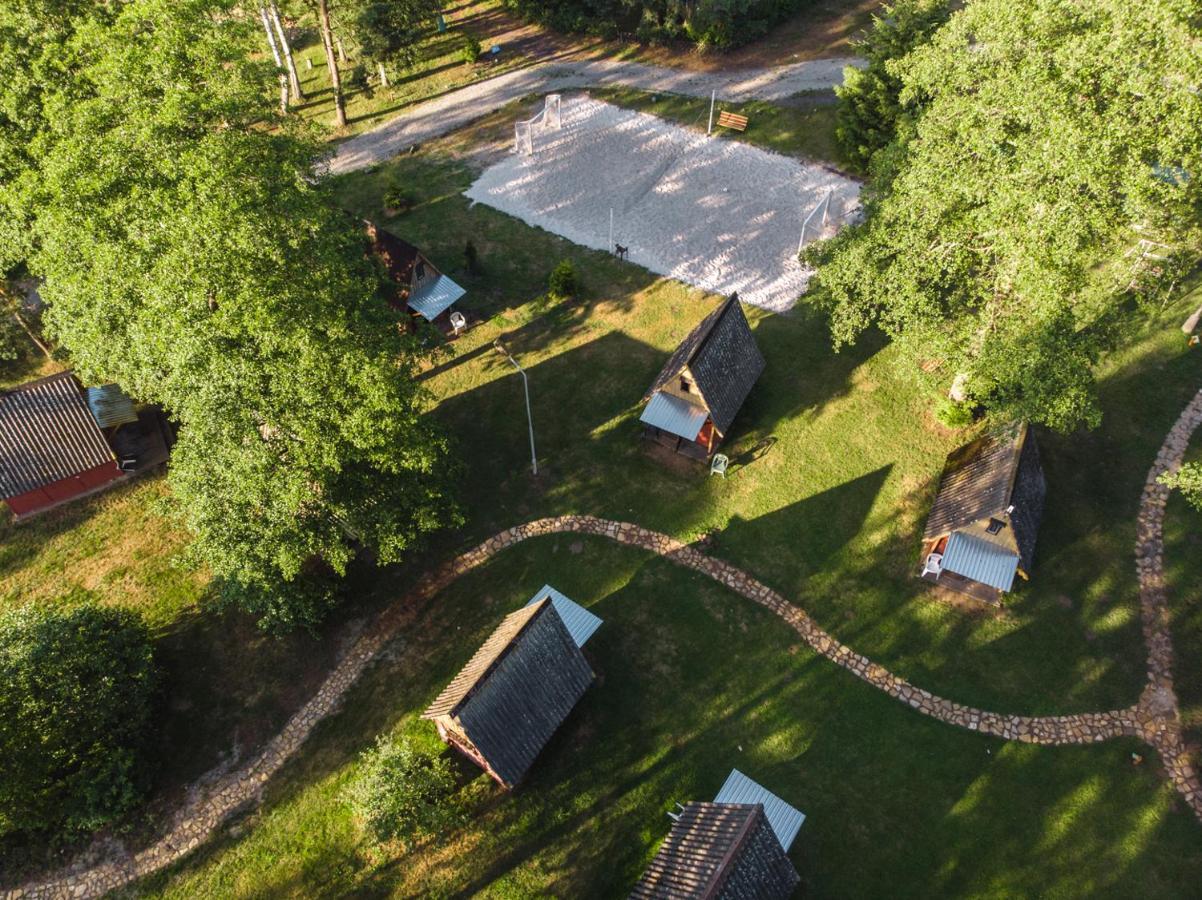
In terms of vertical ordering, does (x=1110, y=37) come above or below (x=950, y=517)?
above

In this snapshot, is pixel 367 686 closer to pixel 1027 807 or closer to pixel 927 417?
pixel 1027 807

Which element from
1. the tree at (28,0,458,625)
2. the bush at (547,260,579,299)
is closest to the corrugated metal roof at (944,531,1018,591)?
the tree at (28,0,458,625)

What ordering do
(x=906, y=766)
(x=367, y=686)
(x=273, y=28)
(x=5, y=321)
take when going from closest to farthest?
1. (x=906, y=766)
2. (x=367, y=686)
3. (x=5, y=321)
4. (x=273, y=28)

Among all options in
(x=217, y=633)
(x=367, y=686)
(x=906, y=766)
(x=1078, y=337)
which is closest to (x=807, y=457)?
(x=1078, y=337)

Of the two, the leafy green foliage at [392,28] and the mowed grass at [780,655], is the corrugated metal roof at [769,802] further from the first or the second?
the leafy green foliage at [392,28]

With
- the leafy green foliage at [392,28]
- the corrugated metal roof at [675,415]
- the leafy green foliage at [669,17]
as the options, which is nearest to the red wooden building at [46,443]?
the corrugated metal roof at [675,415]

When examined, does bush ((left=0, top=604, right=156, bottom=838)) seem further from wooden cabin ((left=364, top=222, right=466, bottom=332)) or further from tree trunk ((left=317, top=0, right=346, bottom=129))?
tree trunk ((left=317, top=0, right=346, bottom=129))
